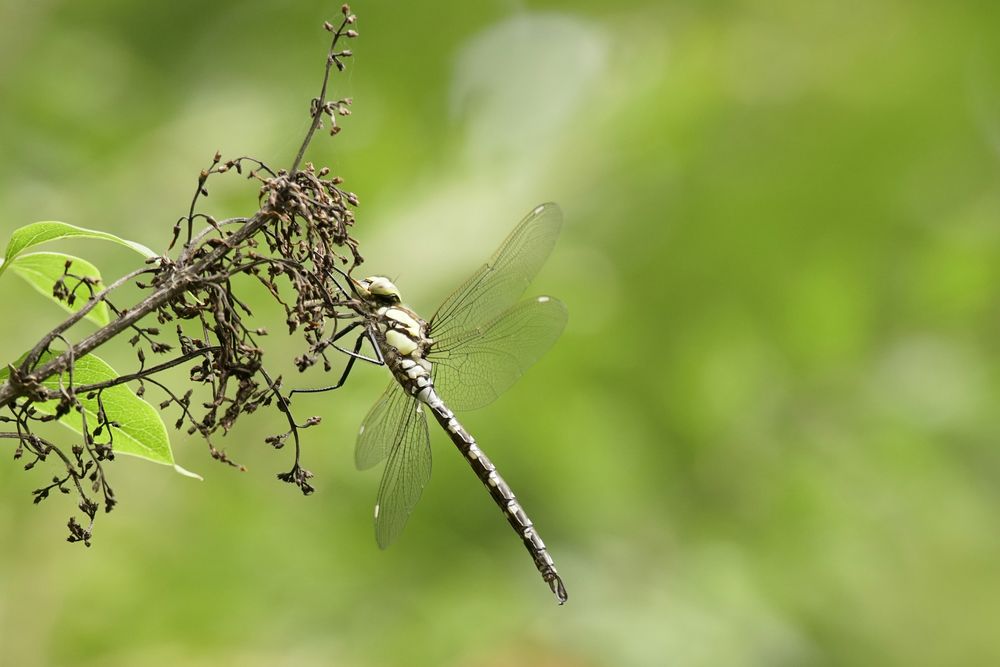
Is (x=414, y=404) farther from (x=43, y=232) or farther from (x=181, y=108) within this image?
(x=181, y=108)

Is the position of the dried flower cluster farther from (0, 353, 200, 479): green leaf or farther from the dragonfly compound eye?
the dragonfly compound eye

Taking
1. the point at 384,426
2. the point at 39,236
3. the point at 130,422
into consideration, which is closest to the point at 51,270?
the point at 39,236

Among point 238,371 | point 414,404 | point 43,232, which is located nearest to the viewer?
point 43,232

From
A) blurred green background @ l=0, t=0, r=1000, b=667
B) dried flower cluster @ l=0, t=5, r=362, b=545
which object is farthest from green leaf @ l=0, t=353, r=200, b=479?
blurred green background @ l=0, t=0, r=1000, b=667

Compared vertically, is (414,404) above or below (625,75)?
below

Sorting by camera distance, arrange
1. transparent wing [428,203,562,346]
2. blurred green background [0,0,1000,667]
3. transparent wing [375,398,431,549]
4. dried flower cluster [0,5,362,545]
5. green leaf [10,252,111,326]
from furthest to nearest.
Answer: blurred green background [0,0,1000,667] < transparent wing [428,203,562,346] < transparent wing [375,398,431,549] < green leaf [10,252,111,326] < dried flower cluster [0,5,362,545]

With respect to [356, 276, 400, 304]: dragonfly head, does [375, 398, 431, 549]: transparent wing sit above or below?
below

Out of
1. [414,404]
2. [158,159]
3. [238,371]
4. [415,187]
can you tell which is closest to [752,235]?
[415,187]

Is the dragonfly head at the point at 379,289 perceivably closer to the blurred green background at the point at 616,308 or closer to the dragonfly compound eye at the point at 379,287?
the dragonfly compound eye at the point at 379,287
